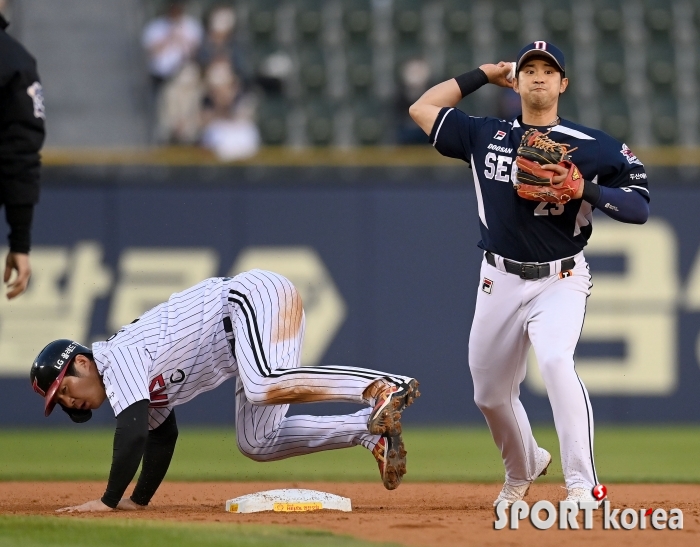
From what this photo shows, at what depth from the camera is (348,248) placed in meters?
10.5

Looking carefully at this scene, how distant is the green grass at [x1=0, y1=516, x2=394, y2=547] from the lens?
4.34 m

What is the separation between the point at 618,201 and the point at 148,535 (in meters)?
2.26

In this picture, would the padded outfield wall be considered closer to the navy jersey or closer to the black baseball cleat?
the navy jersey

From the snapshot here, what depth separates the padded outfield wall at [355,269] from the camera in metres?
10.2

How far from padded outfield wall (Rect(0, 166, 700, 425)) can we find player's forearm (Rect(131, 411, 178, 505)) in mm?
4519

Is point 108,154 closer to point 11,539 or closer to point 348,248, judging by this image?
point 348,248

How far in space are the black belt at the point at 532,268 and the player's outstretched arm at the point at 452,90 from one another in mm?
753

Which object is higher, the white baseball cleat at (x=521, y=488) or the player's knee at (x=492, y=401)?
the player's knee at (x=492, y=401)

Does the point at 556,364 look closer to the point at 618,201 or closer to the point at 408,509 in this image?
the point at 618,201

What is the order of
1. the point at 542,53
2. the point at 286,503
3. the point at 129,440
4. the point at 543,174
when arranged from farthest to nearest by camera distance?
the point at 286,503 → the point at 542,53 → the point at 129,440 → the point at 543,174

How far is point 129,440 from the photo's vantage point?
5.05m

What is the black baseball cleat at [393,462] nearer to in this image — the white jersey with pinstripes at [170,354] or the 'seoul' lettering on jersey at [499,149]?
the white jersey with pinstripes at [170,354]

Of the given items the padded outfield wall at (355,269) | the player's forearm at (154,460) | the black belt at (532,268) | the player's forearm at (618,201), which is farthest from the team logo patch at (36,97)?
the padded outfield wall at (355,269)

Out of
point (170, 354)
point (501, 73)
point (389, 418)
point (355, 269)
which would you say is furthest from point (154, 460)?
point (355, 269)
